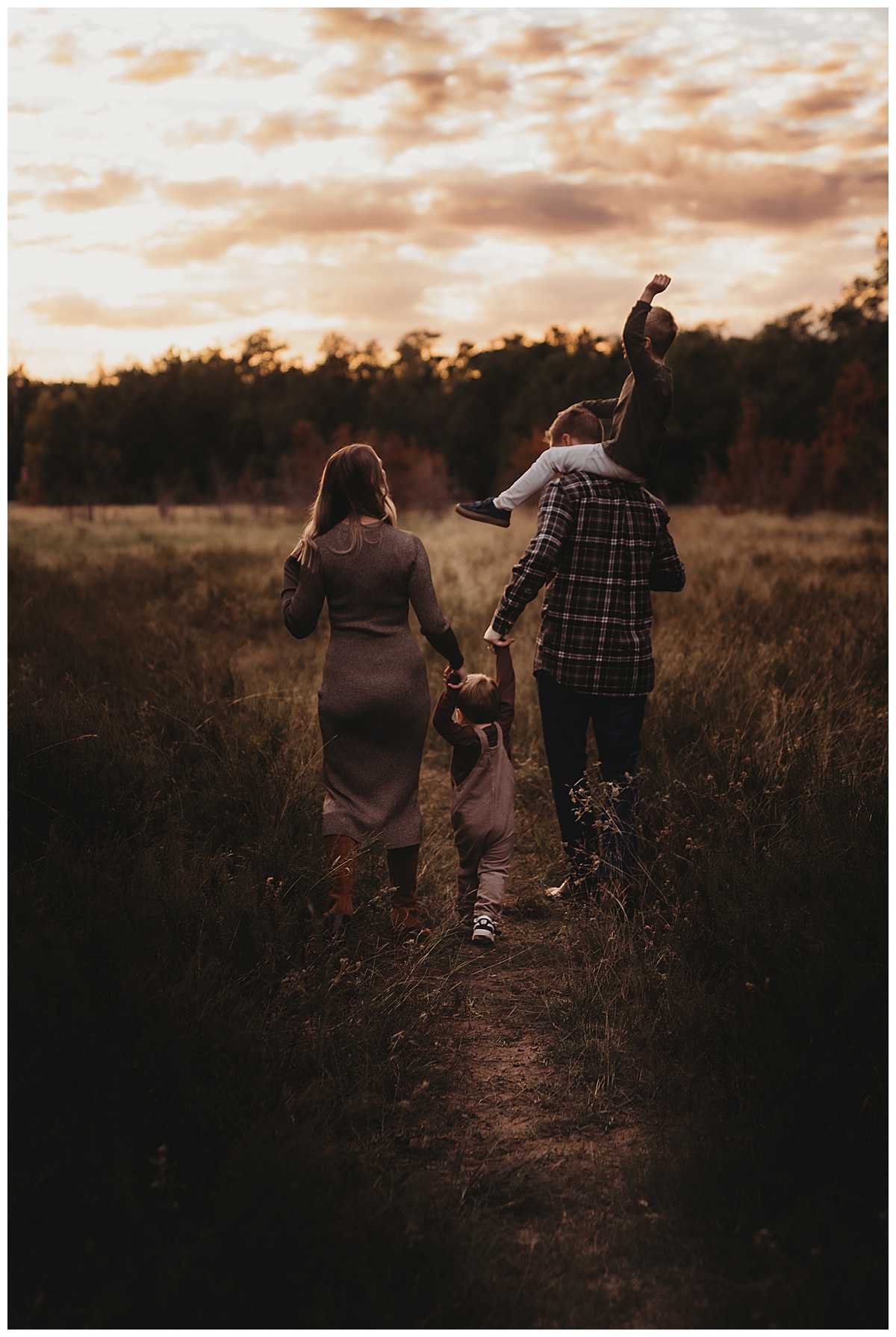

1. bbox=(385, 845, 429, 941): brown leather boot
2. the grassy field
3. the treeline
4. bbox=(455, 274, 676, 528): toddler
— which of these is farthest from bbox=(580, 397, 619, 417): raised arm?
the treeline

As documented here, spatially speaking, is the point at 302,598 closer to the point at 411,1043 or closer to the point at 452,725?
the point at 452,725

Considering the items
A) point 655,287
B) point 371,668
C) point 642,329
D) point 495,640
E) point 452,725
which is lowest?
point 452,725

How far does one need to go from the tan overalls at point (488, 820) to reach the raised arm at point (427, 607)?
379mm

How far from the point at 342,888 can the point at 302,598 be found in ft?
3.79

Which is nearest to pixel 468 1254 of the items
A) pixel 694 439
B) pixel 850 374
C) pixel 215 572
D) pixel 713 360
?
pixel 215 572

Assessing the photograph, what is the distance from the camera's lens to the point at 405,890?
12.0 feet

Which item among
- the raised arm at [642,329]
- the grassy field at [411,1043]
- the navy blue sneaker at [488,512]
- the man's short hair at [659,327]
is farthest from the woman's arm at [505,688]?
the man's short hair at [659,327]

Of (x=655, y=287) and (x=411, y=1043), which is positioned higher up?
(x=655, y=287)

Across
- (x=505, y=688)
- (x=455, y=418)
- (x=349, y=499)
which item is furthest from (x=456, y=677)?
(x=455, y=418)

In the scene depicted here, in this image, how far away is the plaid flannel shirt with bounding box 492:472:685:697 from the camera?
11.7 feet

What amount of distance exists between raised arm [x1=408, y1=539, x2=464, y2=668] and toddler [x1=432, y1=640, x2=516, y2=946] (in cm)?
14

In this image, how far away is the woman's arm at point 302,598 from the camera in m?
3.41

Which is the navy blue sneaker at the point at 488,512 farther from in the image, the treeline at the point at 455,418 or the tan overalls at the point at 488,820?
the treeline at the point at 455,418

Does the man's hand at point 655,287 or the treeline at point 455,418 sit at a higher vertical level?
the treeline at point 455,418
